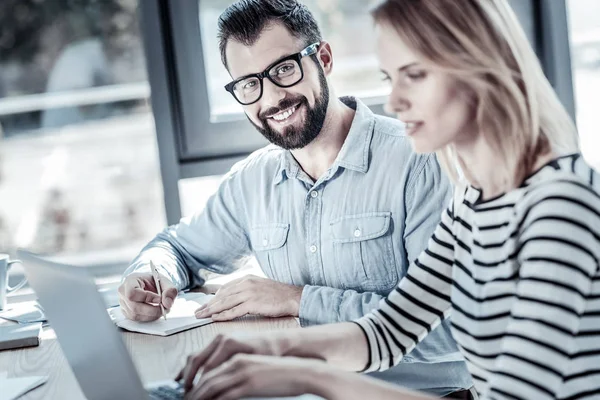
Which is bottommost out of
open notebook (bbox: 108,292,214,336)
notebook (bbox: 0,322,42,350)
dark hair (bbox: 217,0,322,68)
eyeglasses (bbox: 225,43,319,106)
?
notebook (bbox: 0,322,42,350)

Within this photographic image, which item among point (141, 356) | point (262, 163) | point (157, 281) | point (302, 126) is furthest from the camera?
point (262, 163)

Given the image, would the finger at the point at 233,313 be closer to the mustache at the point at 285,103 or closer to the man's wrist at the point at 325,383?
the mustache at the point at 285,103

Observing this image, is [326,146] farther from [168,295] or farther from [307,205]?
[168,295]

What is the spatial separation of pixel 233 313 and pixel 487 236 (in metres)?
0.62

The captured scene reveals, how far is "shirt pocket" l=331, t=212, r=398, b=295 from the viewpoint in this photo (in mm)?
1677

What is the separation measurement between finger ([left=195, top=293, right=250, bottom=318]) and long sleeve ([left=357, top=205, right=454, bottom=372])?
1.14 ft

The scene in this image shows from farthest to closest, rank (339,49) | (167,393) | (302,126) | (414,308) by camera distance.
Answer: (339,49) < (302,126) < (414,308) < (167,393)

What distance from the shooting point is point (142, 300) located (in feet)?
5.36

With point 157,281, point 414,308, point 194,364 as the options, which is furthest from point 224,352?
point 157,281

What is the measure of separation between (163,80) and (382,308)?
1399mm

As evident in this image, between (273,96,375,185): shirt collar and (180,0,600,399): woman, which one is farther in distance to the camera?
(273,96,375,185): shirt collar

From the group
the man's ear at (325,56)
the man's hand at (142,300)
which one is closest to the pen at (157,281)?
the man's hand at (142,300)

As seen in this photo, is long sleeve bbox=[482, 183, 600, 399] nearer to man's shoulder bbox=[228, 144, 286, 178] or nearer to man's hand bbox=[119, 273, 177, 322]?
man's hand bbox=[119, 273, 177, 322]

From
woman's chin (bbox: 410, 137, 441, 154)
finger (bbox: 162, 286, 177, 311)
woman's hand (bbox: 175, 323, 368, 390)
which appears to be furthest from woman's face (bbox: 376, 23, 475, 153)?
finger (bbox: 162, 286, 177, 311)
